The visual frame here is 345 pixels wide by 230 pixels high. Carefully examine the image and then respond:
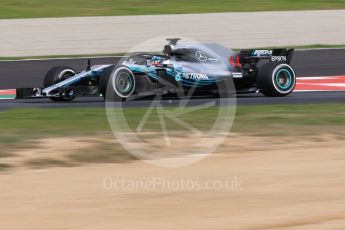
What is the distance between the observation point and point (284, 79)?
47.4ft

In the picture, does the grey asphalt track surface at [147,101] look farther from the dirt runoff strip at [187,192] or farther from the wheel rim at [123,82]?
the dirt runoff strip at [187,192]

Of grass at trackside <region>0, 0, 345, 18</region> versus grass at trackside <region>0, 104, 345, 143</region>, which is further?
grass at trackside <region>0, 0, 345, 18</region>

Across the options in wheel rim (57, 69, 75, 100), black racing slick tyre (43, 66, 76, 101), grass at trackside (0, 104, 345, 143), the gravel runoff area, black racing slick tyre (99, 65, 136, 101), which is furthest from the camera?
the gravel runoff area

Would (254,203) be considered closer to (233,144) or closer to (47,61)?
(233,144)

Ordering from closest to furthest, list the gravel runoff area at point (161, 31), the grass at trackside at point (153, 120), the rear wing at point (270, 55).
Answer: the grass at trackside at point (153, 120) → the rear wing at point (270, 55) → the gravel runoff area at point (161, 31)

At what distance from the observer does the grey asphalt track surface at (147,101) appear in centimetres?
1388

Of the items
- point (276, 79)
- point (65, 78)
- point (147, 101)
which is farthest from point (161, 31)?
point (147, 101)

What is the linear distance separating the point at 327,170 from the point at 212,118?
3176 mm

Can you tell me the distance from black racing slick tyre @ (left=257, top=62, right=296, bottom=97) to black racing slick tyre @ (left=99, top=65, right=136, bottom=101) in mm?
2203

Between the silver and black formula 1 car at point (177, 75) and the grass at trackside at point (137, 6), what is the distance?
378 inches

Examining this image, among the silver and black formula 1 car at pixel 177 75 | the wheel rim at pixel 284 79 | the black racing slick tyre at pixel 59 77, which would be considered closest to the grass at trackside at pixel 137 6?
the black racing slick tyre at pixel 59 77

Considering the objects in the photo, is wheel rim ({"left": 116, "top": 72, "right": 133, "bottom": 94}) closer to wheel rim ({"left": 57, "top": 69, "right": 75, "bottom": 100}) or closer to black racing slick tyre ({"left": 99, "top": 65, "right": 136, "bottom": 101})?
black racing slick tyre ({"left": 99, "top": 65, "right": 136, "bottom": 101})

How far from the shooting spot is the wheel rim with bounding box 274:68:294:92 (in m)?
14.3

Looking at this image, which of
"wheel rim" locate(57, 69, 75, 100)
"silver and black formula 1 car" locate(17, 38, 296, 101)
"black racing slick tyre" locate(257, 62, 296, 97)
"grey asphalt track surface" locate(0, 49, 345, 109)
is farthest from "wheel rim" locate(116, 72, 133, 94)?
"black racing slick tyre" locate(257, 62, 296, 97)
